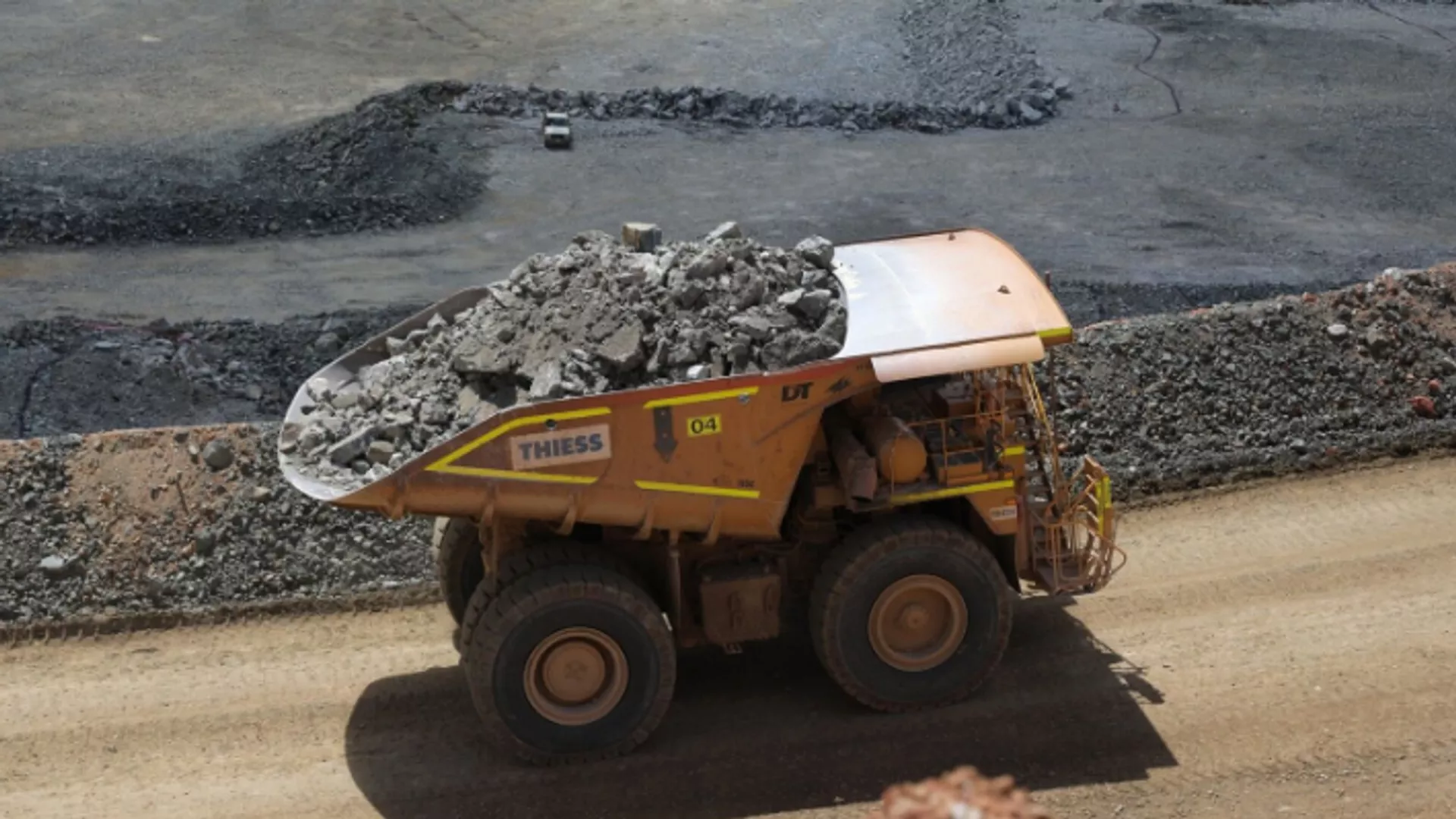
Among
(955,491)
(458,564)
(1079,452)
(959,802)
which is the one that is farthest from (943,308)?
(959,802)

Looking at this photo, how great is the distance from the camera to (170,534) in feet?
39.1

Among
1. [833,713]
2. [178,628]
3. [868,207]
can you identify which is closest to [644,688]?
[833,713]

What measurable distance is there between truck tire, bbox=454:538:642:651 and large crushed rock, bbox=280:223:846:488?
87 centimetres

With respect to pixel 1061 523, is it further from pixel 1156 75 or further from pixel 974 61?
pixel 1156 75

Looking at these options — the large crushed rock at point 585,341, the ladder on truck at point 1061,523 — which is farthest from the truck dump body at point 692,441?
the ladder on truck at point 1061,523

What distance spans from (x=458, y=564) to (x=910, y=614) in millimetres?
3046

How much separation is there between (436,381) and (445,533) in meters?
1.29

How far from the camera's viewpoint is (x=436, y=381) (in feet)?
32.6

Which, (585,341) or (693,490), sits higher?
(585,341)

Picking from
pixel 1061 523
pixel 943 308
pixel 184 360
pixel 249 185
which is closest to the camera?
pixel 943 308

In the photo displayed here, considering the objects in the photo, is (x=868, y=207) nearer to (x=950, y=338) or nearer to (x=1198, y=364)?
(x=1198, y=364)

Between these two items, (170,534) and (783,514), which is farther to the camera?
(170,534)

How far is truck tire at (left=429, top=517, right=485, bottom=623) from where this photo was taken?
10.6m

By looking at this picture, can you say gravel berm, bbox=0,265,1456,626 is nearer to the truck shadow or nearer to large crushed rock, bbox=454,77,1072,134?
the truck shadow
